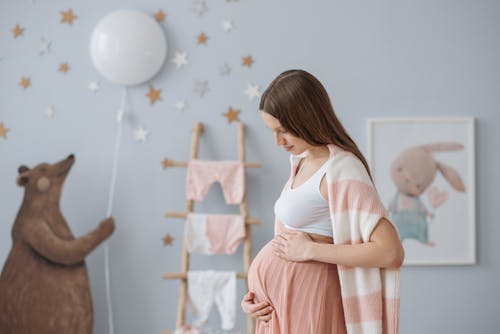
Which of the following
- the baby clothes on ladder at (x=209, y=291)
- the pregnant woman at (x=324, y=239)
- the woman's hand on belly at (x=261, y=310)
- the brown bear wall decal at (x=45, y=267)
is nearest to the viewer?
the pregnant woman at (x=324, y=239)

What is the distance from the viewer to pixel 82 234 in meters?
2.70

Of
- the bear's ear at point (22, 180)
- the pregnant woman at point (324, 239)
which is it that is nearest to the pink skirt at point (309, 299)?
the pregnant woman at point (324, 239)

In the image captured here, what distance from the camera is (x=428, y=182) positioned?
8.87ft

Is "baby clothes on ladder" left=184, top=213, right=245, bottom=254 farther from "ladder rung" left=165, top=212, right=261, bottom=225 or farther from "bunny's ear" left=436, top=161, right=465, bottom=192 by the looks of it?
"bunny's ear" left=436, top=161, right=465, bottom=192

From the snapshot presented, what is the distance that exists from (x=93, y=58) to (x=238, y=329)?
134 centimetres

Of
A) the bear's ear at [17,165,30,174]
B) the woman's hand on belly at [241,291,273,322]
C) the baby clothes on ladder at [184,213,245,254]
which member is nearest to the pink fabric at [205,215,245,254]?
the baby clothes on ladder at [184,213,245,254]

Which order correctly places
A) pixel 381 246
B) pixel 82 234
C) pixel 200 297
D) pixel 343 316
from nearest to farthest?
pixel 381 246, pixel 343 316, pixel 200 297, pixel 82 234

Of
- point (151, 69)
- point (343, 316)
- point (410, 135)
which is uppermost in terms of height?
point (151, 69)

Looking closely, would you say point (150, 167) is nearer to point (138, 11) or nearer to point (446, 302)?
point (138, 11)

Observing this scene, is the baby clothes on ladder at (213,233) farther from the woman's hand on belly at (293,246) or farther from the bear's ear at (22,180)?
the woman's hand on belly at (293,246)

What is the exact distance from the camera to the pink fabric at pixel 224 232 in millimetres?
2541

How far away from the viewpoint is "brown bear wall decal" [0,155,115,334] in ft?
7.89

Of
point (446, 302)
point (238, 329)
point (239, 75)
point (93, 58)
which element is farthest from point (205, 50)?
point (446, 302)

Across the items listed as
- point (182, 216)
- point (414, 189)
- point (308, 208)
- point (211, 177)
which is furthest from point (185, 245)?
point (308, 208)
